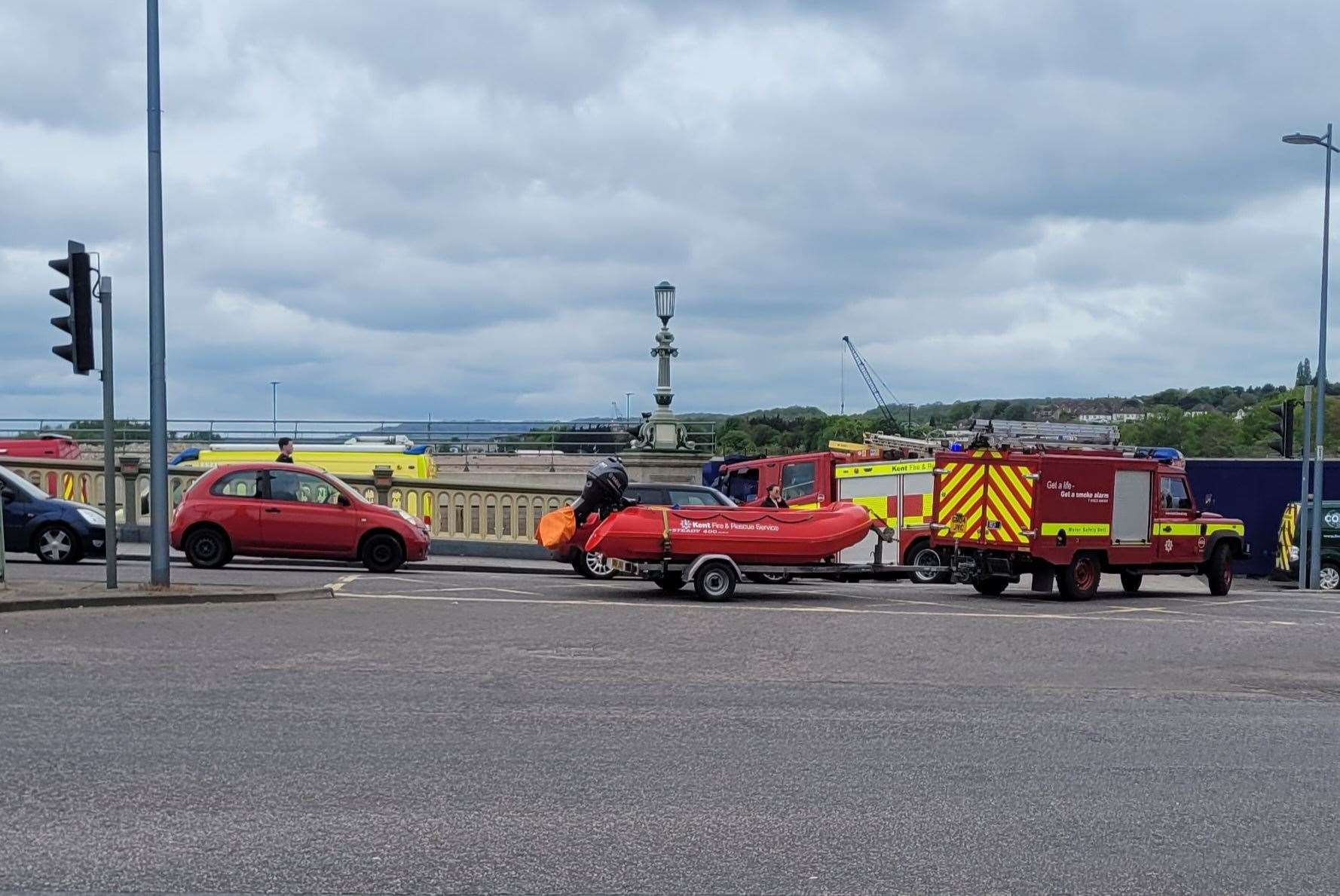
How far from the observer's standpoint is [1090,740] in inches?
356

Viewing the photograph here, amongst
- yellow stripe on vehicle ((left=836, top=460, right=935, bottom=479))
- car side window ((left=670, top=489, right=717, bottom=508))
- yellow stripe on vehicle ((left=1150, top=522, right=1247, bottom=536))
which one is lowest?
yellow stripe on vehicle ((left=1150, top=522, right=1247, bottom=536))

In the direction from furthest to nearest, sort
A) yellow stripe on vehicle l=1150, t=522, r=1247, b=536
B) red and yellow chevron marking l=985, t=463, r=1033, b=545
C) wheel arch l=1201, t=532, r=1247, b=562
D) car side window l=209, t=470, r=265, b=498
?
wheel arch l=1201, t=532, r=1247, b=562 < yellow stripe on vehicle l=1150, t=522, r=1247, b=536 < car side window l=209, t=470, r=265, b=498 < red and yellow chevron marking l=985, t=463, r=1033, b=545

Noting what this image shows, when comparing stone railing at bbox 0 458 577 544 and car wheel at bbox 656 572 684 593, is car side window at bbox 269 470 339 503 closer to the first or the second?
Answer: car wheel at bbox 656 572 684 593

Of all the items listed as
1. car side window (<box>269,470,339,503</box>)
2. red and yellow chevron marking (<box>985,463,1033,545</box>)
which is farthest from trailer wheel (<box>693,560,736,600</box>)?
car side window (<box>269,470,339,503</box>)

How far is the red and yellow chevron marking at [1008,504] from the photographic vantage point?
2039cm

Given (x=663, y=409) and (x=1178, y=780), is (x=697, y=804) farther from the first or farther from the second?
(x=663, y=409)

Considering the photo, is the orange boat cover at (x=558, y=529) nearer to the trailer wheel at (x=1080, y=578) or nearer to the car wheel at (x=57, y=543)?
the car wheel at (x=57, y=543)

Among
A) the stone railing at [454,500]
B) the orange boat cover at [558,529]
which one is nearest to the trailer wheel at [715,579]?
the orange boat cover at [558,529]

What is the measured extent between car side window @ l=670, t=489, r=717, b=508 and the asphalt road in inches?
297

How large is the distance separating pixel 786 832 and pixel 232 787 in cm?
277

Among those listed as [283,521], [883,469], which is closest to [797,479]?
[883,469]

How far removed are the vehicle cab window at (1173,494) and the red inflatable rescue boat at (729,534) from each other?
5926 millimetres

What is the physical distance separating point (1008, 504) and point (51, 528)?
13255 millimetres

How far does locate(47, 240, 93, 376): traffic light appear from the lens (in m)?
14.6
